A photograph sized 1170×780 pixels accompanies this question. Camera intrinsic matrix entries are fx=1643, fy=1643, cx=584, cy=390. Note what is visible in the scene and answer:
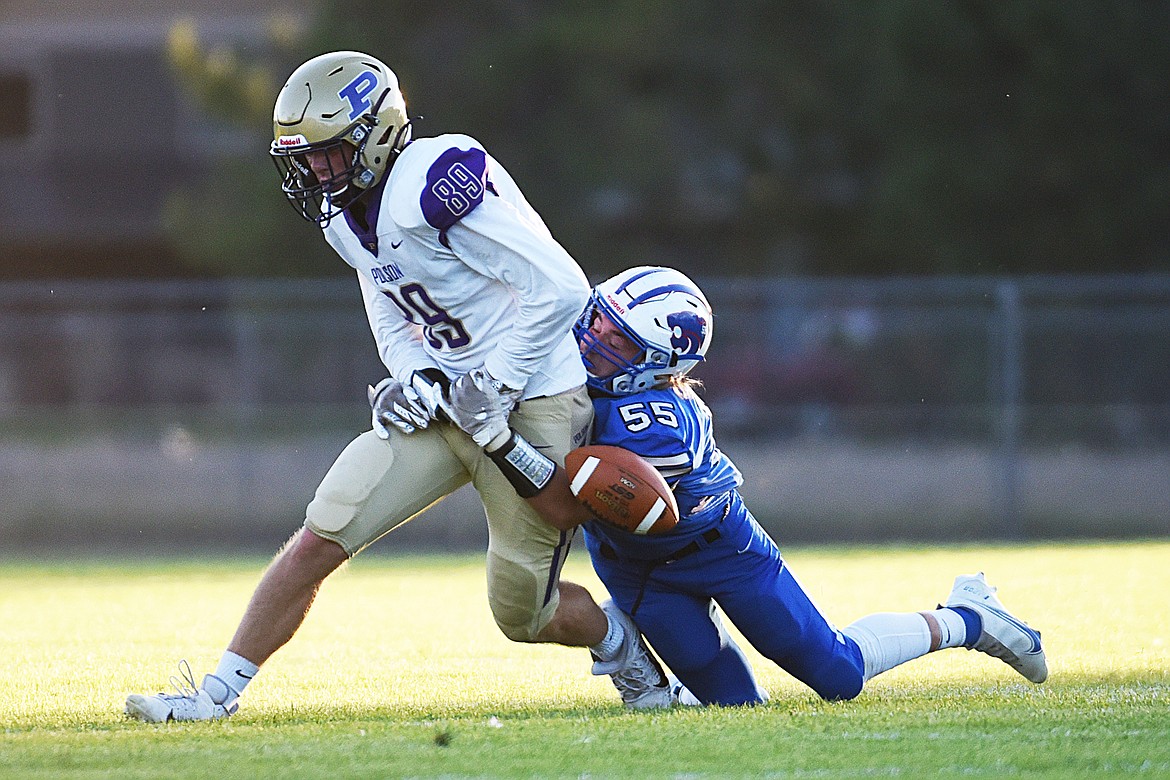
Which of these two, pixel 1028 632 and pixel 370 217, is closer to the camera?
pixel 370 217

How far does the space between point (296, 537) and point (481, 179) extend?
43.8 inches

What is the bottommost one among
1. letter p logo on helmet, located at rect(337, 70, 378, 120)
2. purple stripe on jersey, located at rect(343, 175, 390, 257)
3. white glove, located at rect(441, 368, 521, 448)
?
white glove, located at rect(441, 368, 521, 448)

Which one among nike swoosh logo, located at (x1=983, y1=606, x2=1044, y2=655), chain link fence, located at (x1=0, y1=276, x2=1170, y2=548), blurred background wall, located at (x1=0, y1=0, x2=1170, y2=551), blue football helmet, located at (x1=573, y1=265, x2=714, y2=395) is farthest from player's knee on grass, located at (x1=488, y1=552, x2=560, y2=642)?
blurred background wall, located at (x1=0, y1=0, x2=1170, y2=551)

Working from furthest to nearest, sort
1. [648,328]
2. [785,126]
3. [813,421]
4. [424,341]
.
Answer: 1. [785,126]
2. [813,421]
3. [424,341]
4. [648,328]

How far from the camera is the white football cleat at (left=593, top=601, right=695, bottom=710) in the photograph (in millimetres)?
4828

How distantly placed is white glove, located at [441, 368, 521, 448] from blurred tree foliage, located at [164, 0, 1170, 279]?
34.8ft

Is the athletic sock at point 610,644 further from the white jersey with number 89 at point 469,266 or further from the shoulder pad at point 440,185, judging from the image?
the shoulder pad at point 440,185

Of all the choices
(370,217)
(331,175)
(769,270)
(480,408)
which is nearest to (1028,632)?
(480,408)

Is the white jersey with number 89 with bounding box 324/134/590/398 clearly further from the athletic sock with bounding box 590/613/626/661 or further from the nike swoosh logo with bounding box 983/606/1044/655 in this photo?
the nike swoosh logo with bounding box 983/606/1044/655

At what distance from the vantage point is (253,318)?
42.7 feet

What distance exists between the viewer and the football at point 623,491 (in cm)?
441

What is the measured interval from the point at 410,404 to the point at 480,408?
236mm

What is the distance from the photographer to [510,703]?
15.9 ft

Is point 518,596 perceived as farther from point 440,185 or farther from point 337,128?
point 337,128
